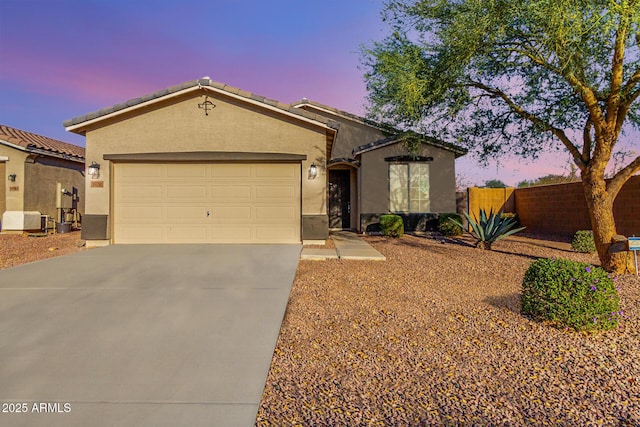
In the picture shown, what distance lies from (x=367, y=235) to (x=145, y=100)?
27.8 feet

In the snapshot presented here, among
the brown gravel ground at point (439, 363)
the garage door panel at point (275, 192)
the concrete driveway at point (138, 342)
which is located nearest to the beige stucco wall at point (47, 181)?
the concrete driveway at point (138, 342)

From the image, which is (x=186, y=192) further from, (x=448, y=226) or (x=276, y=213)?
(x=448, y=226)

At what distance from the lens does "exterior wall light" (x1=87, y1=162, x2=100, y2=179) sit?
894cm

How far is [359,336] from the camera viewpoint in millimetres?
3562

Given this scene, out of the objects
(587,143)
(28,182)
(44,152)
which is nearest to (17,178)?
(28,182)

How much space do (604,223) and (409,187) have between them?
23.5ft

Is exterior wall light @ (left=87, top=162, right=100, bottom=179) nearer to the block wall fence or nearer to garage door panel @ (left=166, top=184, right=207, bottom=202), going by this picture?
garage door panel @ (left=166, top=184, right=207, bottom=202)

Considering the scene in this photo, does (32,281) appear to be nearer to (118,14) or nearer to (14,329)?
(14,329)

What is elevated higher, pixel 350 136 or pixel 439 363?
pixel 350 136

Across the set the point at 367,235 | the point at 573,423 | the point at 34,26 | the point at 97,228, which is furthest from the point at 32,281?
the point at 367,235

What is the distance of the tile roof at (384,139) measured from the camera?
9.68 m

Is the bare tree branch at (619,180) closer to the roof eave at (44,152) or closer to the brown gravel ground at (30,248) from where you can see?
the brown gravel ground at (30,248)

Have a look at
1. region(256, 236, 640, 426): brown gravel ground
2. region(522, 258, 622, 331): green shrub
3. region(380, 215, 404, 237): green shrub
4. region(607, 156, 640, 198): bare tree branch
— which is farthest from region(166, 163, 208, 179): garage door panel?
region(607, 156, 640, 198): bare tree branch

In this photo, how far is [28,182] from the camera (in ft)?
41.4
